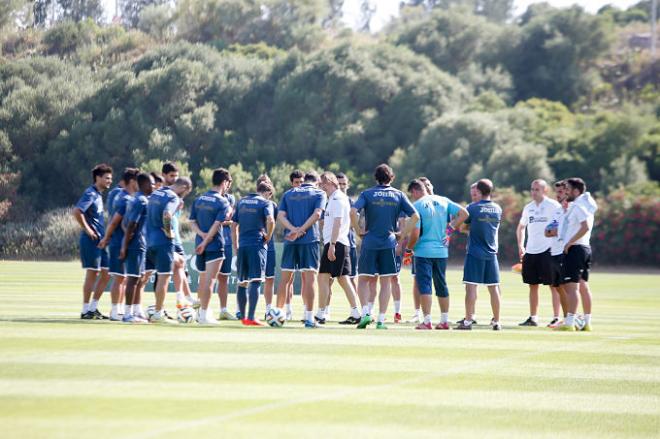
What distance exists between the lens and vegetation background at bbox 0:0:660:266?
56.7 metres

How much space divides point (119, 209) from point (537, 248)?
640cm

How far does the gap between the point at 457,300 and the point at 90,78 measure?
159ft

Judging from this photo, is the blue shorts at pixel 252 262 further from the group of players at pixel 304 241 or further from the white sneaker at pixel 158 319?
the white sneaker at pixel 158 319

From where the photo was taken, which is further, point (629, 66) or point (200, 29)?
point (629, 66)

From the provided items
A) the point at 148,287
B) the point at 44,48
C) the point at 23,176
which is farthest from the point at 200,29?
the point at 148,287

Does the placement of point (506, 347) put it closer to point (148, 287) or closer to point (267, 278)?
point (267, 278)

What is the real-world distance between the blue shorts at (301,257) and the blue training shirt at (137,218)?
6.76ft

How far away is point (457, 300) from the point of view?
24.4 m

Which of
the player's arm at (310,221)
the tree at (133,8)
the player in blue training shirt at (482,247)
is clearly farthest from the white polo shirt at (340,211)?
the tree at (133,8)

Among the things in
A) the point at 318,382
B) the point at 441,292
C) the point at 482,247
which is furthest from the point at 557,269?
the point at 318,382

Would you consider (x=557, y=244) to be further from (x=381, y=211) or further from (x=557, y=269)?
(x=381, y=211)

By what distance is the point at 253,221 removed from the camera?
15.5 metres

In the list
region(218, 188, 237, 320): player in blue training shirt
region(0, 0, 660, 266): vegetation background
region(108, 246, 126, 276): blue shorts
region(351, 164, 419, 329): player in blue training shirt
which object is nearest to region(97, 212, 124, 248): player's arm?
region(108, 246, 126, 276): blue shorts

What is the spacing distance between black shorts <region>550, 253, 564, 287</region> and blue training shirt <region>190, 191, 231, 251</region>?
500 centimetres
